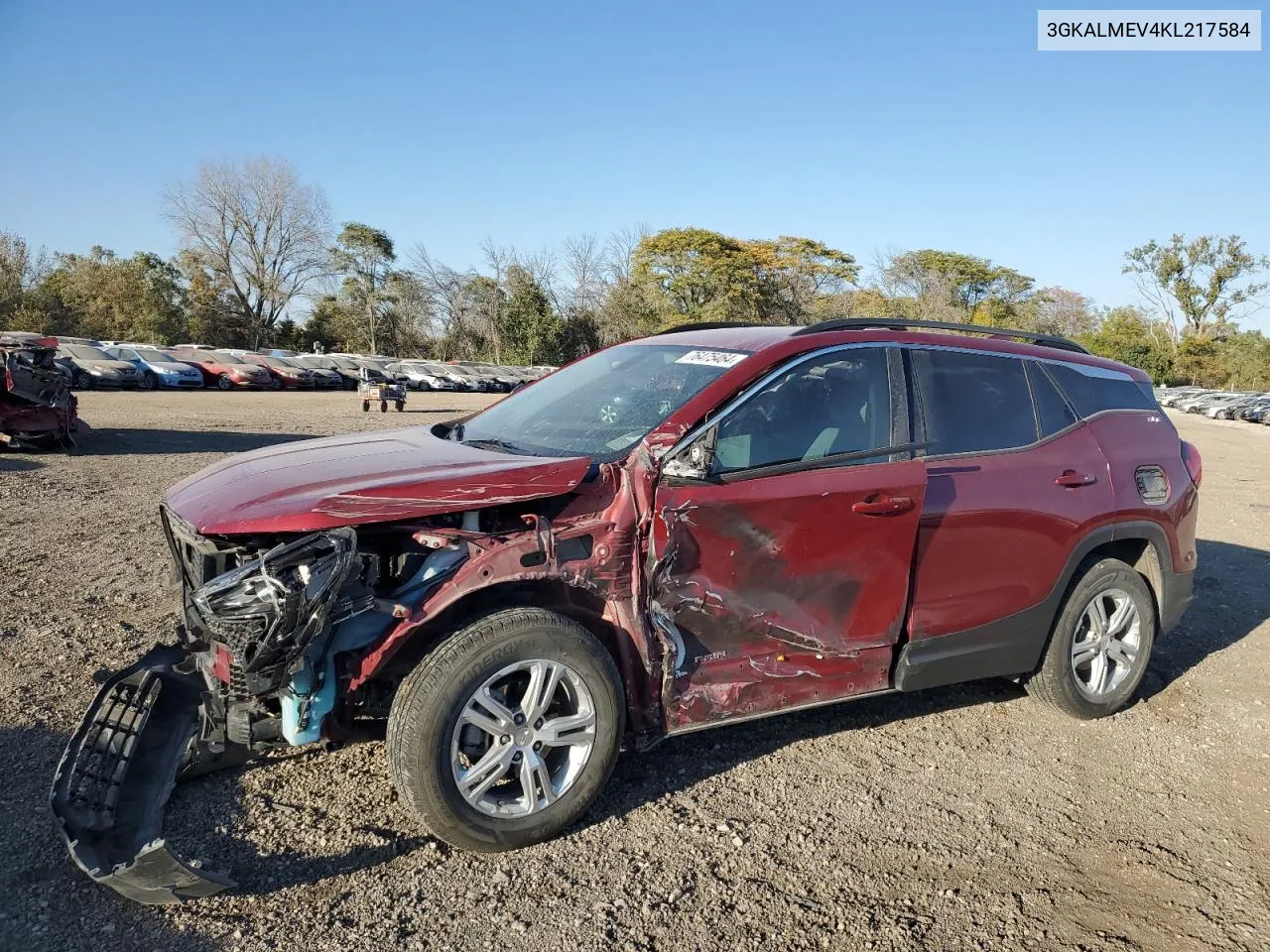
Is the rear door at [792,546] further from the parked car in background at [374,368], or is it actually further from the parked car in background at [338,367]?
the parked car in background at [338,367]

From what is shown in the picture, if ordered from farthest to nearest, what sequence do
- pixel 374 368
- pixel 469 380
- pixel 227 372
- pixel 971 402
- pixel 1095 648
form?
pixel 469 380, pixel 374 368, pixel 227 372, pixel 1095 648, pixel 971 402

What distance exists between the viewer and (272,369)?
34.3 meters

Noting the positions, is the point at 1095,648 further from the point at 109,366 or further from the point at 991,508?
the point at 109,366

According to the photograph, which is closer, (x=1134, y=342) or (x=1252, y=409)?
(x=1252, y=409)

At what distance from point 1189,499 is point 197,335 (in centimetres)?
5744

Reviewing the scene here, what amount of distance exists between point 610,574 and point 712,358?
118 centimetres

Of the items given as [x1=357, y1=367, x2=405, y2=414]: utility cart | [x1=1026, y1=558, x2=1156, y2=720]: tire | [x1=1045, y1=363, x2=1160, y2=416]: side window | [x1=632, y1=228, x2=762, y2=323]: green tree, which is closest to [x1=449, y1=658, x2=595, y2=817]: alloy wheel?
[x1=1026, y1=558, x2=1156, y2=720]: tire

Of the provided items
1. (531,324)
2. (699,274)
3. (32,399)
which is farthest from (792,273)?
(32,399)

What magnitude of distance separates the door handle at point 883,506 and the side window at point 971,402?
1.07ft

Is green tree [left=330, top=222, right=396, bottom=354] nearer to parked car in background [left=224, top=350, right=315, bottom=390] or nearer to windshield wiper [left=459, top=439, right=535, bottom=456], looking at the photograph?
parked car in background [left=224, top=350, right=315, bottom=390]

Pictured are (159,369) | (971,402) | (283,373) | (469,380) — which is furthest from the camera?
(469,380)

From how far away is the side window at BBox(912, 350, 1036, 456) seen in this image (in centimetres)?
379

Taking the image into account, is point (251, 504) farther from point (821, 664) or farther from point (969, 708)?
point (969, 708)

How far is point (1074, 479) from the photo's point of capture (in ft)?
13.5
